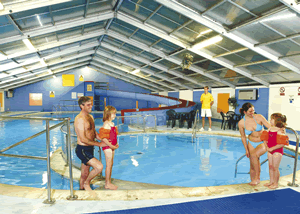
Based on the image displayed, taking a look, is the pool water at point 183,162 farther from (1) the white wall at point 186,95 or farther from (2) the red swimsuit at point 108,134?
(1) the white wall at point 186,95

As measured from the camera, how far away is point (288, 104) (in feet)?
29.6

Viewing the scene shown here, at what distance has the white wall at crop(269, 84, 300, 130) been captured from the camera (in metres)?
8.67

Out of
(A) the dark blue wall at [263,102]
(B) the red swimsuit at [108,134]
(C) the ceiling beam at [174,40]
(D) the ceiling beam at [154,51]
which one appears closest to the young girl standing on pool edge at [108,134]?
(B) the red swimsuit at [108,134]

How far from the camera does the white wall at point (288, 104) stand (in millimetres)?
8672

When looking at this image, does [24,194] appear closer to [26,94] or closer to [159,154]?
[159,154]

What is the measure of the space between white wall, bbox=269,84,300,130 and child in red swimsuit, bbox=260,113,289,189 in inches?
298

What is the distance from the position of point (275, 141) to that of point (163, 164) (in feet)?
8.96

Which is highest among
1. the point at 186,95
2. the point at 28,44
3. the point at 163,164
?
the point at 28,44

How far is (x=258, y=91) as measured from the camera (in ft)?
35.6

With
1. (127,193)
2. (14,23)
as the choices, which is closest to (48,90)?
(14,23)

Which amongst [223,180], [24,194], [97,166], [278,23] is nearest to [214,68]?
[278,23]

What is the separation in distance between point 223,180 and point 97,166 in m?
2.48

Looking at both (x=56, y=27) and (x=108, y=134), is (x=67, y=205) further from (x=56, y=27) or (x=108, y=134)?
(x=56, y=27)

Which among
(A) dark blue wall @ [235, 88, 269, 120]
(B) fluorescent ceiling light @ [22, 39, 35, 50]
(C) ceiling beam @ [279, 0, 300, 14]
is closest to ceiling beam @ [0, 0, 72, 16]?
(B) fluorescent ceiling light @ [22, 39, 35, 50]
